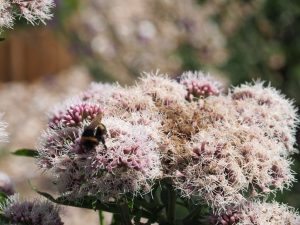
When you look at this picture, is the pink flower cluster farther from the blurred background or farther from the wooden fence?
the wooden fence

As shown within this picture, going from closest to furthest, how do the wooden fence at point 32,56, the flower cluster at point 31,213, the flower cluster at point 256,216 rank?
the flower cluster at point 256,216 < the flower cluster at point 31,213 < the wooden fence at point 32,56

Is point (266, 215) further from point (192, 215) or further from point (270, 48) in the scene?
point (270, 48)

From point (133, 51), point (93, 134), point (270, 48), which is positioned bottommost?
point (93, 134)

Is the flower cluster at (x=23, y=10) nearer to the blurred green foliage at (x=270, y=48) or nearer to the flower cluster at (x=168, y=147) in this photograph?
the flower cluster at (x=168, y=147)

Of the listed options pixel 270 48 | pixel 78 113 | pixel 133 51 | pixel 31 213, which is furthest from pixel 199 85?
pixel 133 51

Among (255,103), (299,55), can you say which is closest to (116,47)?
(299,55)

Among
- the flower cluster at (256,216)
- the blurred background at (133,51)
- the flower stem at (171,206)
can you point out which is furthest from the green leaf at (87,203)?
the blurred background at (133,51)

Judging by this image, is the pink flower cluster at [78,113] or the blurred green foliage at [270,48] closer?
the pink flower cluster at [78,113]

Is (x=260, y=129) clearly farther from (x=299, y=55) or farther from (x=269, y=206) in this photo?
(x=299, y=55)
